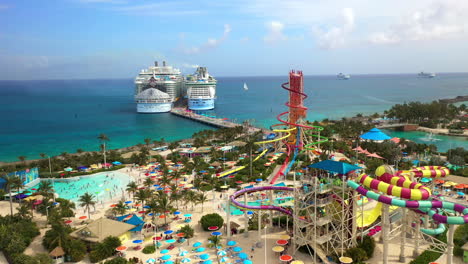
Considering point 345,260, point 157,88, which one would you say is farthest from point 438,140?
point 157,88

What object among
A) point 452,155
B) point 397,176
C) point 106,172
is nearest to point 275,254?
point 397,176

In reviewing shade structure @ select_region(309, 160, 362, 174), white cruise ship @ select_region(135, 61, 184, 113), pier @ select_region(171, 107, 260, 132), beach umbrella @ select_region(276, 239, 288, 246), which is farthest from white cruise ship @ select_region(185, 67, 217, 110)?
shade structure @ select_region(309, 160, 362, 174)

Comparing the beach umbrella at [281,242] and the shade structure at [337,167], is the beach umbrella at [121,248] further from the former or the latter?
the shade structure at [337,167]

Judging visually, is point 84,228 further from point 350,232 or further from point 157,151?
→ point 157,151

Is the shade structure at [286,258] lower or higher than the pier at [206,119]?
lower

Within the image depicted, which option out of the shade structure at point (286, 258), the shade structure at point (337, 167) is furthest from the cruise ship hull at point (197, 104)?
the shade structure at point (286, 258)

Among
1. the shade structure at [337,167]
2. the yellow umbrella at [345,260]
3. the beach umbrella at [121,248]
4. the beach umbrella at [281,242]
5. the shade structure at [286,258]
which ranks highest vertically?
the shade structure at [337,167]

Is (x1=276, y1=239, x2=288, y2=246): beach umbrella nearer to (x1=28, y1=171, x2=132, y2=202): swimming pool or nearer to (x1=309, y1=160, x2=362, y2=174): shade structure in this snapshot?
(x1=309, y1=160, x2=362, y2=174): shade structure
